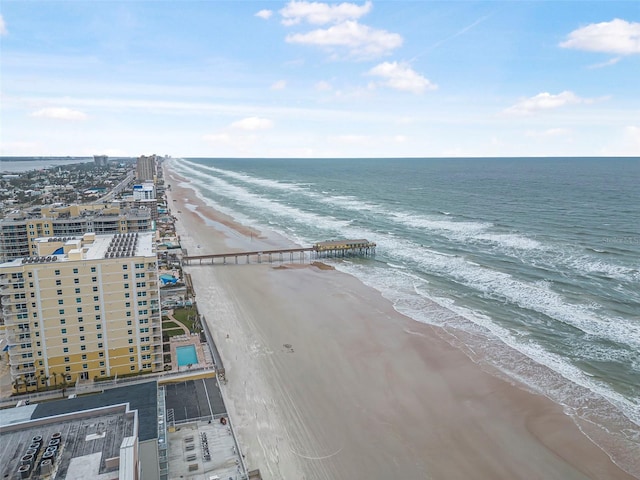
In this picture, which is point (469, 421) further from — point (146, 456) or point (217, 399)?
point (146, 456)

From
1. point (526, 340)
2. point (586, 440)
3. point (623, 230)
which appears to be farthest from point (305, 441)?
point (623, 230)


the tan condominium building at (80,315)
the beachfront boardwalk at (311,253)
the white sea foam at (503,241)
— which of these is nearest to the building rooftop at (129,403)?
the tan condominium building at (80,315)

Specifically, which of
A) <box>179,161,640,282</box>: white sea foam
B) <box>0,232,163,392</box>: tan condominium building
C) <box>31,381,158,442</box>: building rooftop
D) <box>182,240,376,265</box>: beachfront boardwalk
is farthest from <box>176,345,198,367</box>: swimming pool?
<box>179,161,640,282</box>: white sea foam

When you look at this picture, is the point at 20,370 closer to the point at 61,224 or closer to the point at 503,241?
the point at 61,224

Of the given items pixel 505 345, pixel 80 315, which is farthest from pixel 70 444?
pixel 505 345

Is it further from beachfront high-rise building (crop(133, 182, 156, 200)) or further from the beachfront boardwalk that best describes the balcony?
beachfront high-rise building (crop(133, 182, 156, 200))

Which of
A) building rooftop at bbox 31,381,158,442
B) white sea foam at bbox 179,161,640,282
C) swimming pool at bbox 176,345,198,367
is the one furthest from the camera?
white sea foam at bbox 179,161,640,282

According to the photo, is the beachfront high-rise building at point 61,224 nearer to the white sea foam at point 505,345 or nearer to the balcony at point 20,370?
the balcony at point 20,370
